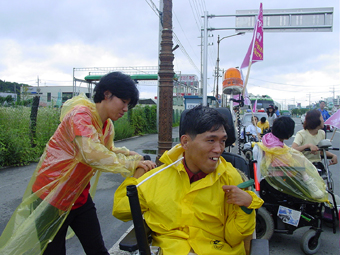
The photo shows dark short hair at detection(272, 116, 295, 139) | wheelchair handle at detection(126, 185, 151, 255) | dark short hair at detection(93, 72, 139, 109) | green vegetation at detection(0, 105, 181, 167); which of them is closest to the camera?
wheelchair handle at detection(126, 185, 151, 255)

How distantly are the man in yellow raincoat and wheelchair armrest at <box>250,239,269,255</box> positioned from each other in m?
0.08

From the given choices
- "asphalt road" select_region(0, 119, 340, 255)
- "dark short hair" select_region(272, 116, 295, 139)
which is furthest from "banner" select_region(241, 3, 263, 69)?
"asphalt road" select_region(0, 119, 340, 255)

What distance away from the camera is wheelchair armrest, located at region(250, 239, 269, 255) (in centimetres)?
173

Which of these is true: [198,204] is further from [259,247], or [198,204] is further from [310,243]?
[310,243]

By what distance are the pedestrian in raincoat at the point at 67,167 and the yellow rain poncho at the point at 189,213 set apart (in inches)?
7.5

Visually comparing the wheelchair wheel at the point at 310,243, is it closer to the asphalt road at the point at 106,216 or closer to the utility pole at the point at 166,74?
the asphalt road at the point at 106,216

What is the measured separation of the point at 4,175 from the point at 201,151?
6.49 m

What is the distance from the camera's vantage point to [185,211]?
1868 millimetres

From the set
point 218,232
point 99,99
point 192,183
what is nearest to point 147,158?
point 192,183

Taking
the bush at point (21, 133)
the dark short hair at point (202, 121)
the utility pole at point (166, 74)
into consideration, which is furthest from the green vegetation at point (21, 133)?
the dark short hair at point (202, 121)

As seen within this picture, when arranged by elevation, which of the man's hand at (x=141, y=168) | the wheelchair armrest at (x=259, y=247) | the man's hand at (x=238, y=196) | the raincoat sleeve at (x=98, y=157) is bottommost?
the wheelchair armrest at (x=259, y=247)

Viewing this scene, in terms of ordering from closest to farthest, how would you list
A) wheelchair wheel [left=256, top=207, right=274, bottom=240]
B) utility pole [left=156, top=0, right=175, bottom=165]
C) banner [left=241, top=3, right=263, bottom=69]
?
wheelchair wheel [left=256, top=207, right=274, bottom=240] → utility pole [left=156, top=0, right=175, bottom=165] → banner [left=241, top=3, right=263, bottom=69]

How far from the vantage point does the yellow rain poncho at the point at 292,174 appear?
10.7 ft

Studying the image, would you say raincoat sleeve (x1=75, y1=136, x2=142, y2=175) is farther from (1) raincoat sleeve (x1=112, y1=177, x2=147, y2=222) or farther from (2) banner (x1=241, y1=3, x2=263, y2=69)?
(2) banner (x1=241, y1=3, x2=263, y2=69)
